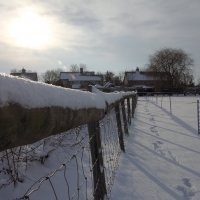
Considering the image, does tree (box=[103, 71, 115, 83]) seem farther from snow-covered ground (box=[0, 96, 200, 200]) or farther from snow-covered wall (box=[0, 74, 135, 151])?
snow-covered wall (box=[0, 74, 135, 151])

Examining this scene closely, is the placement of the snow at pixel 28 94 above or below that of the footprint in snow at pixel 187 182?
above

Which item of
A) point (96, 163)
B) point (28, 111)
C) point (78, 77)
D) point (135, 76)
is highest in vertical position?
point (78, 77)

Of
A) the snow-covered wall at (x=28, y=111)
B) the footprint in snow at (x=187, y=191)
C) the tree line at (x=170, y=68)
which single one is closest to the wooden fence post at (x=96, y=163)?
the snow-covered wall at (x=28, y=111)

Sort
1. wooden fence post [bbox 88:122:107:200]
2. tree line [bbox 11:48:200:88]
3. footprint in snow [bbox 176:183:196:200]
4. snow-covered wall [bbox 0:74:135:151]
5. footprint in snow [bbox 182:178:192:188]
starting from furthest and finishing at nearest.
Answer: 1. tree line [bbox 11:48:200:88]
2. footprint in snow [bbox 182:178:192:188]
3. footprint in snow [bbox 176:183:196:200]
4. wooden fence post [bbox 88:122:107:200]
5. snow-covered wall [bbox 0:74:135:151]

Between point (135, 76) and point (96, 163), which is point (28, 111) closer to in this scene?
point (96, 163)

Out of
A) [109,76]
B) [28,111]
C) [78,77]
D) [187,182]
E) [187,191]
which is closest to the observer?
[28,111]

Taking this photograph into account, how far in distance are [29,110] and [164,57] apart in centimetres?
5200

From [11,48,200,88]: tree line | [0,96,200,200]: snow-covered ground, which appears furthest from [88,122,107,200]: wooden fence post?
[11,48,200,88]: tree line

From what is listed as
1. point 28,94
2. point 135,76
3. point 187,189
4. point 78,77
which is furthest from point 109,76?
point 28,94

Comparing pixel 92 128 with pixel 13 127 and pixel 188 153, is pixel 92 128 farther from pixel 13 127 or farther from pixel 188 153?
pixel 188 153

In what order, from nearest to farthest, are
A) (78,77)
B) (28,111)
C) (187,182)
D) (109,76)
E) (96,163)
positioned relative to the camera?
(28,111)
(96,163)
(187,182)
(78,77)
(109,76)

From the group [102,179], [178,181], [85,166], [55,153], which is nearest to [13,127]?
[102,179]

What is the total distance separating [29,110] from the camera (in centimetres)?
100

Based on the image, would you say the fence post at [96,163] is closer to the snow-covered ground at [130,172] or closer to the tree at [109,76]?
the snow-covered ground at [130,172]
